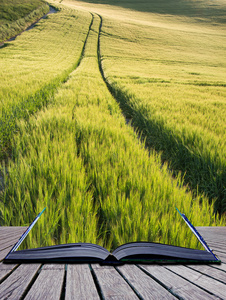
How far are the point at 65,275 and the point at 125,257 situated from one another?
0.20m

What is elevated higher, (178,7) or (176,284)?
(178,7)

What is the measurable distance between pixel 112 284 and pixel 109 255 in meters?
0.10

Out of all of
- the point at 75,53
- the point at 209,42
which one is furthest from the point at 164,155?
the point at 209,42

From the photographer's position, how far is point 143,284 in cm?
61

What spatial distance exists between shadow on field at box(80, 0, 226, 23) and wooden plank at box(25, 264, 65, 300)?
59684mm

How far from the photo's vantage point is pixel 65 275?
62cm

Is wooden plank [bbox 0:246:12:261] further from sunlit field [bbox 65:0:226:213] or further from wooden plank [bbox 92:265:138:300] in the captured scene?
sunlit field [bbox 65:0:226:213]

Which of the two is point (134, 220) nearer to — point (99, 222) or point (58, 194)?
point (99, 222)

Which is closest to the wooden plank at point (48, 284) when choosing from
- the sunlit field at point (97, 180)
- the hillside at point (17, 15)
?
the sunlit field at point (97, 180)

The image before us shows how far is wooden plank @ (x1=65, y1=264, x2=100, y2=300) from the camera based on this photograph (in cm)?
56

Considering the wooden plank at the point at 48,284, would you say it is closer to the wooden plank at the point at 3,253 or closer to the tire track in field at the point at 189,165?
the wooden plank at the point at 3,253

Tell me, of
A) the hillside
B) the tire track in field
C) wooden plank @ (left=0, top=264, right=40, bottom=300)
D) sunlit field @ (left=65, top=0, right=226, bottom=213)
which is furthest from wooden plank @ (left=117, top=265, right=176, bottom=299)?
the hillside

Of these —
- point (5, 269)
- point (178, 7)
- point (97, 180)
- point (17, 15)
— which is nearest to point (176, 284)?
point (5, 269)

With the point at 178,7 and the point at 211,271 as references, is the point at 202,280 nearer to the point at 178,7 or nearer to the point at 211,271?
the point at 211,271
